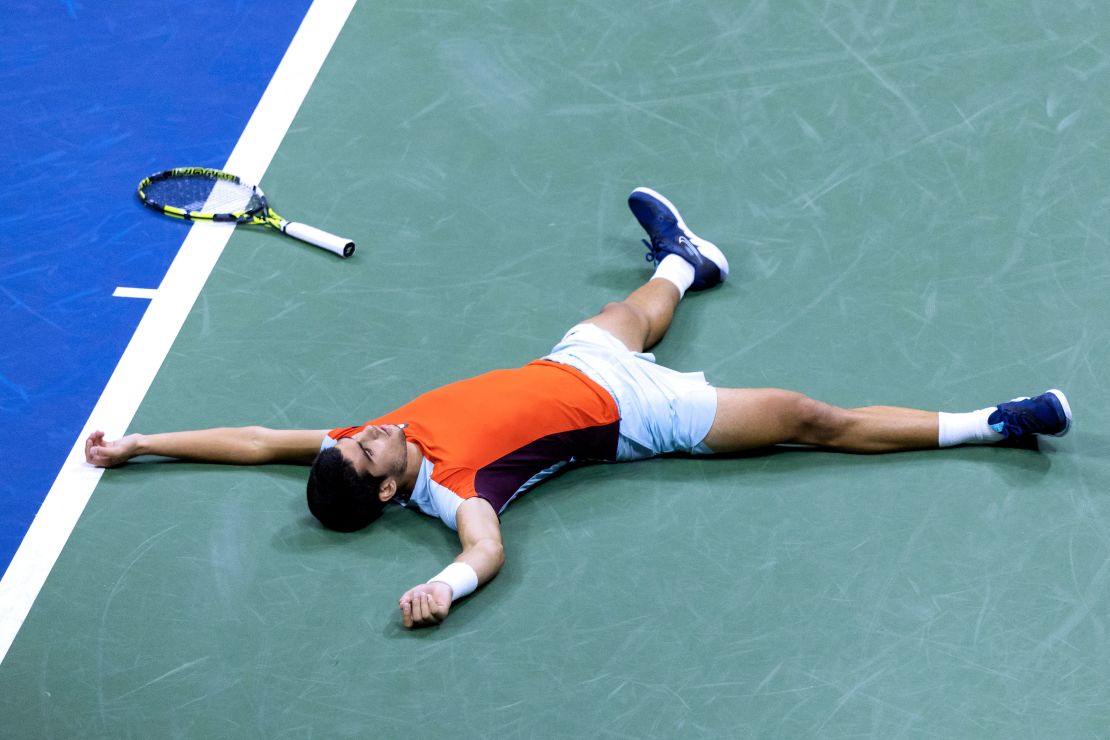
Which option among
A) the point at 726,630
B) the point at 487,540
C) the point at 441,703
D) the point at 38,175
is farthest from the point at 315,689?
the point at 38,175

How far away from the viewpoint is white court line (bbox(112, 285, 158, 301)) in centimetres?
730

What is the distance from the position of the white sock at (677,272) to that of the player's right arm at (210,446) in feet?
5.98

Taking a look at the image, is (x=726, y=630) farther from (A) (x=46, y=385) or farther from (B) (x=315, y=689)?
(A) (x=46, y=385)

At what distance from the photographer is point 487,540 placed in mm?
5742

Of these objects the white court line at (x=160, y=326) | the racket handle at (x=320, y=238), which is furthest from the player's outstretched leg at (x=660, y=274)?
the white court line at (x=160, y=326)

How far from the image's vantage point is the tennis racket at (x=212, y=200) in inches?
296

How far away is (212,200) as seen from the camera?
7.72 m

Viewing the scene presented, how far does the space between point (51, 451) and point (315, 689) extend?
1.92 meters

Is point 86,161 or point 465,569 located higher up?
point 465,569

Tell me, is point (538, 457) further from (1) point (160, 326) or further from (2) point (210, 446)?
(1) point (160, 326)

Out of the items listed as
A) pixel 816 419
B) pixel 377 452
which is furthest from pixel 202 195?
pixel 816 419

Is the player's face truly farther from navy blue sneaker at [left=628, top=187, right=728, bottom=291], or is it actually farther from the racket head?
the racket head

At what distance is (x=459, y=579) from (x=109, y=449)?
1801 mm

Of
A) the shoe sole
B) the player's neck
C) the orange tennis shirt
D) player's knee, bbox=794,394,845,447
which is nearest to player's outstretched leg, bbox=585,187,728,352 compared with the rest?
the orange tennis shirt
